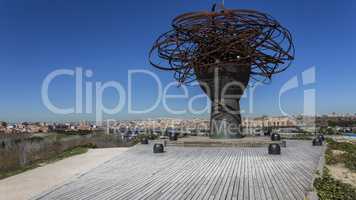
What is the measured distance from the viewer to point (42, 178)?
658 inches

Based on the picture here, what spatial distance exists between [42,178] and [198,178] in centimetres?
809

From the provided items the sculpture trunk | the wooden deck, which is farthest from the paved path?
the sculpture trunk

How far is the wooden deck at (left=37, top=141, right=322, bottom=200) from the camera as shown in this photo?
1045 centimetres

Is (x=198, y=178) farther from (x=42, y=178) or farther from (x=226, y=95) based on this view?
(x=226, y=95)

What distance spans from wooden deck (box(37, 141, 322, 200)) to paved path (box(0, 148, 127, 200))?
1589 millimetres

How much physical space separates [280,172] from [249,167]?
4.95 feet

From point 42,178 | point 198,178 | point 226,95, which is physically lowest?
point 42,178

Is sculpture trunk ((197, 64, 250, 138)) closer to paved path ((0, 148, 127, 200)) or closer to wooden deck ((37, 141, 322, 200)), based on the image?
wooden deck ((37, 141, 322, 200))

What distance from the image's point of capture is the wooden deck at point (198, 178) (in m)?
10.4

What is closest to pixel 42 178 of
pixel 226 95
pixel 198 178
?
pixel 198 178

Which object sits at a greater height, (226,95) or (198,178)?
(226,95)

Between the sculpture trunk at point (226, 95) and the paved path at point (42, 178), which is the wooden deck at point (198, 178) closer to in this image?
the paved path at point (42, 178)

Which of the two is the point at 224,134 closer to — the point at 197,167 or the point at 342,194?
the point at 197,167

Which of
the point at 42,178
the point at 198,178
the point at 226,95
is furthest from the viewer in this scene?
the point at 226,95
